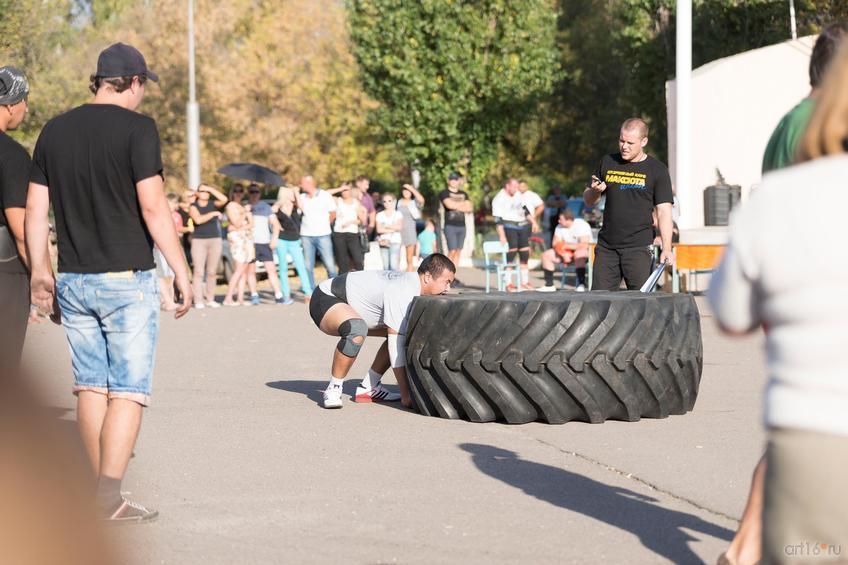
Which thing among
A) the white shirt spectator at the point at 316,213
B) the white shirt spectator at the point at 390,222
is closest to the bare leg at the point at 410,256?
the white shirt spectator at the point at 390,222

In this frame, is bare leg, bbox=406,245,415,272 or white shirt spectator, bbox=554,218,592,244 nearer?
white shirt spectator, bbox=554,218,592,244

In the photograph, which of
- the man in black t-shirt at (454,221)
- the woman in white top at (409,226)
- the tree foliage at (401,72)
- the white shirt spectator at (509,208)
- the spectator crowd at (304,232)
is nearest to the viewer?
the spectator crowd at (304,232)

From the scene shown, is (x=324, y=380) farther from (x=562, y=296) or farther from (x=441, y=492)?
(x=441, y=492)

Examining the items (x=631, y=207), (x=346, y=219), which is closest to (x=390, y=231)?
(x=346, y=219)

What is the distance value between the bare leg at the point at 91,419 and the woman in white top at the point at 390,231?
52.7 ft

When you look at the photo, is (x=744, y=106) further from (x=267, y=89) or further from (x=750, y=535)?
(x=267, y=89)

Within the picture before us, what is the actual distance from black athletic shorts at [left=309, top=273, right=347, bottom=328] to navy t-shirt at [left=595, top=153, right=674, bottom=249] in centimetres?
195

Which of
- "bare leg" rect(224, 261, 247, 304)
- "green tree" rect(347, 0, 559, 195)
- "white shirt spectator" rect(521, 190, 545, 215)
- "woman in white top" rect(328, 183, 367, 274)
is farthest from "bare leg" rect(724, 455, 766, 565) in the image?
"green tree" rect(347, 0, 559, 195)

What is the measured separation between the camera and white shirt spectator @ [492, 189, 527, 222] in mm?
21734

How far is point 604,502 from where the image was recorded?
20.6 feet

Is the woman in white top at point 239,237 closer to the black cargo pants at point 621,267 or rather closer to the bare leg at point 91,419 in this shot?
the black cargo pants at point 621,267

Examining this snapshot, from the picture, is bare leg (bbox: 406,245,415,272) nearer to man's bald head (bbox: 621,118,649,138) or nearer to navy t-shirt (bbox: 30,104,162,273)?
man's bald head (bbox: 621,118,649,138)

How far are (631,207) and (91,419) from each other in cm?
489

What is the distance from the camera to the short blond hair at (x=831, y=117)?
111 inches
